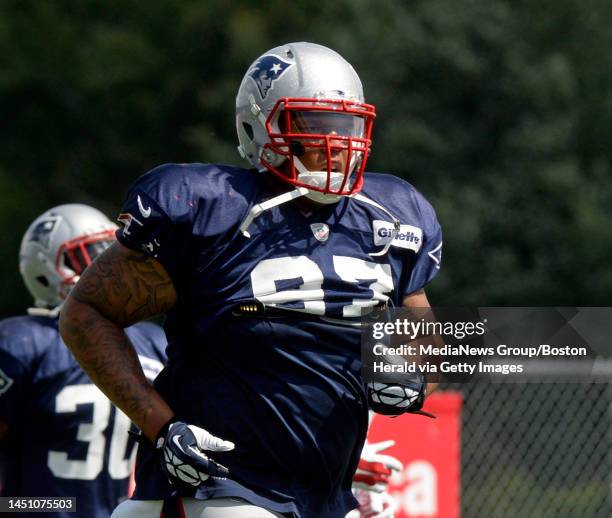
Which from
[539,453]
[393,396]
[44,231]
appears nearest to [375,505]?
[393,396]

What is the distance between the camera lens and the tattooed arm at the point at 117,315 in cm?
321

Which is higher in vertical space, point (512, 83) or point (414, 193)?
point (512, 83)

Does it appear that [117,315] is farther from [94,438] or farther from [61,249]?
[61,249]

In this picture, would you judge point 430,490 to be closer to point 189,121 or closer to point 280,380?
point 280,380

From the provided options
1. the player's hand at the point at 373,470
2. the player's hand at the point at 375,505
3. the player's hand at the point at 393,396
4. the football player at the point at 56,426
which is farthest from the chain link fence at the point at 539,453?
the player's hand at the point at 393,396

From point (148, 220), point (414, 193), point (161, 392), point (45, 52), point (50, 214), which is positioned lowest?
point (161, 392)

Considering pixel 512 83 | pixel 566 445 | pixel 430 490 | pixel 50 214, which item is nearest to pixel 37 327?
pixel 50 214

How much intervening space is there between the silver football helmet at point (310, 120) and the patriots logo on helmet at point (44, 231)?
6.52ft

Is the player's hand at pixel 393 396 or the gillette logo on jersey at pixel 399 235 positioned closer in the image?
the player's hand at pixel 393 396

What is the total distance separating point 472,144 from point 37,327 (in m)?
14.7

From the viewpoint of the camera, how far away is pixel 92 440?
4797 mm

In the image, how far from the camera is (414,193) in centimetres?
354

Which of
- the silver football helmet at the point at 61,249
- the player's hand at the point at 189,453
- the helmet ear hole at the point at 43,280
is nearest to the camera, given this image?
the player's hand at the point at 189,453

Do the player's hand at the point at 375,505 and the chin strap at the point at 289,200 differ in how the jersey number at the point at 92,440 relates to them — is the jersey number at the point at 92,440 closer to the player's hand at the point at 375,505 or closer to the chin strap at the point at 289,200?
the player's hand at the point at 375,505
